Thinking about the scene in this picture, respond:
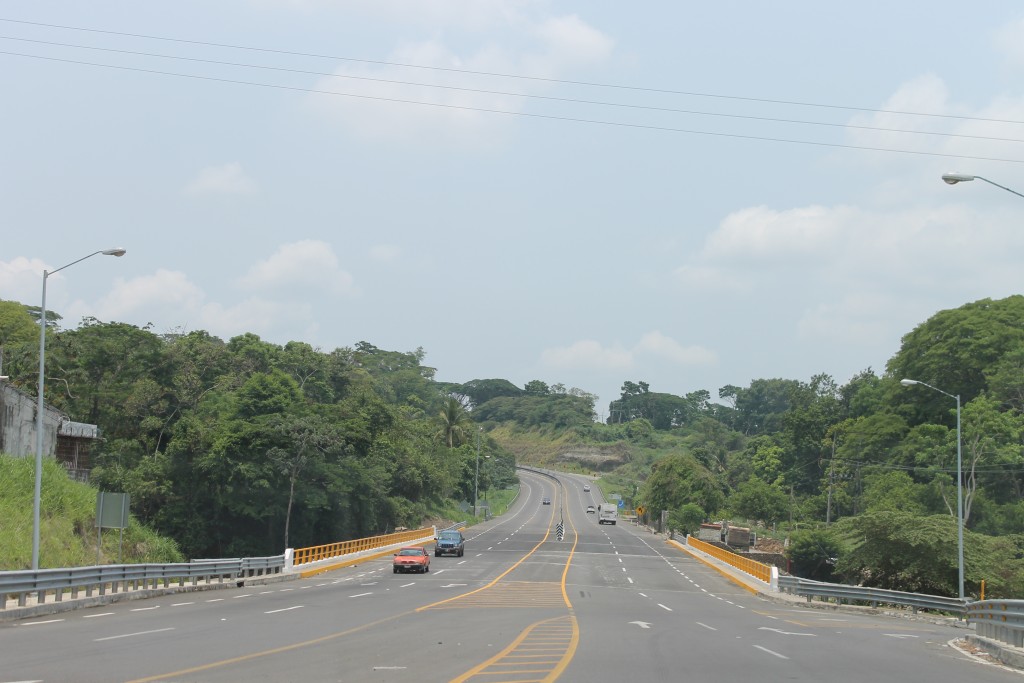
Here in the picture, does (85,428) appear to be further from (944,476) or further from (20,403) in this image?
(944,476)

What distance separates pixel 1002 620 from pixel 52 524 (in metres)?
40.2

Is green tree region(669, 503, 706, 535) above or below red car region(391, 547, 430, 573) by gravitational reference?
below

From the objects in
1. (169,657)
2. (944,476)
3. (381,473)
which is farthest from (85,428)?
(944,476)

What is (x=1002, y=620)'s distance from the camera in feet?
72.3

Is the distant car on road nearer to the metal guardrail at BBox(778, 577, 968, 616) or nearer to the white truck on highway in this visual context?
the metal guardrail at BBox(778, 577, 968, 616)

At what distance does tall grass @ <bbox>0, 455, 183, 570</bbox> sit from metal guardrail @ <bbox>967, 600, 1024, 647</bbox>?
33696 millimetres

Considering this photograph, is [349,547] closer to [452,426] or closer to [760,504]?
[760,504]

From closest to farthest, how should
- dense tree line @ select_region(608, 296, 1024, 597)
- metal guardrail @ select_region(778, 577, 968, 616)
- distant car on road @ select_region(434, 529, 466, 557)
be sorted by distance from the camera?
1. metal guardrail @ select_region(778, 577, 968, 616)
2. dense tree line @ select_region(608, 296, 1024, 597)
3. distant car on road @ select_region(434, 529, 466, 557)

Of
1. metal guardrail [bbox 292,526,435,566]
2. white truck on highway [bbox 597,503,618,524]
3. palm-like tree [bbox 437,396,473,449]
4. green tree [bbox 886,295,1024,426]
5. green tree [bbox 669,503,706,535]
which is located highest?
green tree [bbox 886,295,1024,426]

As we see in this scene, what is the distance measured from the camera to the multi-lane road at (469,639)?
14383 millimetres

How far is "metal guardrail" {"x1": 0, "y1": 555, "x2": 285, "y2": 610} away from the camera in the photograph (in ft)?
74.2

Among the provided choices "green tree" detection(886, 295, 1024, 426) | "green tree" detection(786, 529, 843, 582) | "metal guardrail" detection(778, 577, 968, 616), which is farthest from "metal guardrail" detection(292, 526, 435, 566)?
"green tree" detection(886, 295, 1024, 426)

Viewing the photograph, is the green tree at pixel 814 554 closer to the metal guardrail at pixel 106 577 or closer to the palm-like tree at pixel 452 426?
the metal guardrail at pixel 106 577

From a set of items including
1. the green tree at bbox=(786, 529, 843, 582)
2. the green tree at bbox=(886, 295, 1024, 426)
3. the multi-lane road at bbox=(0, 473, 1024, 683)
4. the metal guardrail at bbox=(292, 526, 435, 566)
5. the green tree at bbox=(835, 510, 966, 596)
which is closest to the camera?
the multi-lane road at bbox=(0, 473, 1024, 683)
